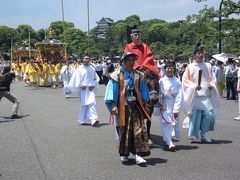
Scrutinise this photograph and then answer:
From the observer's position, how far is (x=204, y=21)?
76.8 feet

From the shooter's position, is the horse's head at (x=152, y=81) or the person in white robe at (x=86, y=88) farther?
the person in white robe at (x=86, y=88)

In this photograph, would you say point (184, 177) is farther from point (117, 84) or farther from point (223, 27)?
point (223, 27)

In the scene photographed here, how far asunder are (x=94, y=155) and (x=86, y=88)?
4336mm

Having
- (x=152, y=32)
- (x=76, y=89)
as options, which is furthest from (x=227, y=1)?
(x=152, y=32)

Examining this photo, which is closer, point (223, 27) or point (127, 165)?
point (127, 165)

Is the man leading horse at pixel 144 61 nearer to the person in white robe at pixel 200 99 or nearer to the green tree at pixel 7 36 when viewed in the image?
the person in white robe at pixel 200 99

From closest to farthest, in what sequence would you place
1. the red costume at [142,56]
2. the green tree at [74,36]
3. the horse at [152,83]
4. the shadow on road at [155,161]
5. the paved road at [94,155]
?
the paved road at [94,155]
the shadow on road at [155,161]
the horse at [152,83]
the red costume at [142,56]
the green tree at [74,36]

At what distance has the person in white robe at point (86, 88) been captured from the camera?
11714mm

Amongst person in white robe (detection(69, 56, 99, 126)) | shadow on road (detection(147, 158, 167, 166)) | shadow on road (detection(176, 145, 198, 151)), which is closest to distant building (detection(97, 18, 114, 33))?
person in white robe (detection(69, 56, 99, 126))

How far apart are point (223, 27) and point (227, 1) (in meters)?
1.56

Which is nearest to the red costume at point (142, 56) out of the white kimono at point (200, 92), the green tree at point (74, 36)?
the white kimono at point (200, 92)

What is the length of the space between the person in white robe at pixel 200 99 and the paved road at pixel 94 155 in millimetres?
331

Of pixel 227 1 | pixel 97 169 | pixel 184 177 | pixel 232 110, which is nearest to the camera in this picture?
pixel 184 177

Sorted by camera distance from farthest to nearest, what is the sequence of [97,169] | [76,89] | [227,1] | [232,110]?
1. [227,1]
2. [232,110]
3. [76,89]
4. [97,169]
